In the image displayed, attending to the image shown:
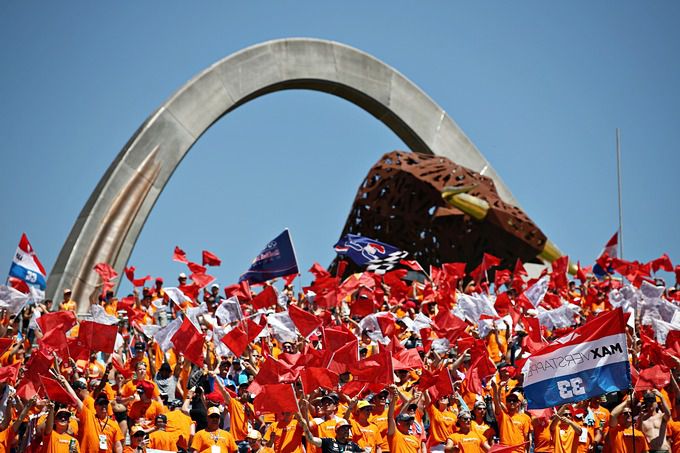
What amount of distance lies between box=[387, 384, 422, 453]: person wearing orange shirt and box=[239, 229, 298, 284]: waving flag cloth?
28.4 feet

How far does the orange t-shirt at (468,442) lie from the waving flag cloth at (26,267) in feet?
34.4

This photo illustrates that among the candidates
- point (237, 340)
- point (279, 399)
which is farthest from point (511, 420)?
point (237, 340)

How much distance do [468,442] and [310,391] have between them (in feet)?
6.00

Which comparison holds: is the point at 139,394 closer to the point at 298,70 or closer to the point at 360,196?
the point at 360,196

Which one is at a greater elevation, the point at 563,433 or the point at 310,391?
the point at 310,391

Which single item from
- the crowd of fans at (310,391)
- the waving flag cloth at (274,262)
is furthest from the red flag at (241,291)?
the crowd of fans at (310,391)

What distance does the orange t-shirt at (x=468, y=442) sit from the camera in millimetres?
11320

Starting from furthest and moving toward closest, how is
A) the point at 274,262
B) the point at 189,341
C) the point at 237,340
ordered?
the point at 274,262, the point at 237,340, the point at 189,341

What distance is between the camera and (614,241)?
1050 inches

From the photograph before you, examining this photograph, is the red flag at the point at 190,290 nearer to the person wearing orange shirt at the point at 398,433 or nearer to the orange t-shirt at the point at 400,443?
the person wearing orange shirt at the point at 398,433

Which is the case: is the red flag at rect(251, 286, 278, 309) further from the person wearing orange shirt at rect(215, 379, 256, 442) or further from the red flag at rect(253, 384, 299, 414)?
the red flag at rect(253, 384, 299, 414)

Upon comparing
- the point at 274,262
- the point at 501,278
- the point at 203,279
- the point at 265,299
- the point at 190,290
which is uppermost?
the point at 501,278

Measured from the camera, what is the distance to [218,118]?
98.8ft

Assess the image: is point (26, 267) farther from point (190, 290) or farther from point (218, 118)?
point (218, 118)
